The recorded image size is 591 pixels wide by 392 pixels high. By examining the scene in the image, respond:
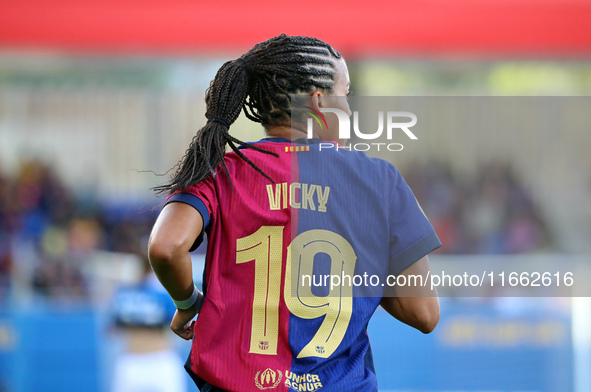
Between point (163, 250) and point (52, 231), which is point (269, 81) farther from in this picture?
point (52, 231)

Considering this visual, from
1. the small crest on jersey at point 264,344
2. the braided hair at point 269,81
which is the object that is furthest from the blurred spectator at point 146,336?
the small crest on jersey at point 264,344

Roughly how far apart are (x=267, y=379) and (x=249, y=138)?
3438 millimetres

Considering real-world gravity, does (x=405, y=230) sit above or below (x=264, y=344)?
above

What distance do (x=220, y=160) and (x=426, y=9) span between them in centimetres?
449

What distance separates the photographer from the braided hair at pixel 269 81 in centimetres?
168

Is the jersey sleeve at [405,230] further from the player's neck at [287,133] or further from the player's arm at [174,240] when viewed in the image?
the player's arm at [174,240]

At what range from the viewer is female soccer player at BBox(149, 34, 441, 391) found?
1.51m

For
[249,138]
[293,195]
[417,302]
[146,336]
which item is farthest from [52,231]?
[417,302]

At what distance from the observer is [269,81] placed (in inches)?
66.9

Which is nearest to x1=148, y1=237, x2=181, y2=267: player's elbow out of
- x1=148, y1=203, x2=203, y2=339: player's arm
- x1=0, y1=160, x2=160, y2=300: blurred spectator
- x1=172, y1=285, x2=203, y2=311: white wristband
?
x1=148, y1=203, x2=203, y2=339: player's arm

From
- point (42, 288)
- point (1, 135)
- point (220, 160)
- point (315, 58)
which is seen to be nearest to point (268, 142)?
point (220, 160)

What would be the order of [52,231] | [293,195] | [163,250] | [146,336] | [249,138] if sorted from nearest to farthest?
[163,250] < [293,195] < [146,336] < [249,138] < [52,231]

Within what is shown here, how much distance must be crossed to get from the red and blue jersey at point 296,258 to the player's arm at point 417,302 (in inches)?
1.4

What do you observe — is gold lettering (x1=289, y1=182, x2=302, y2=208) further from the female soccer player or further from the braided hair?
the braided hair
